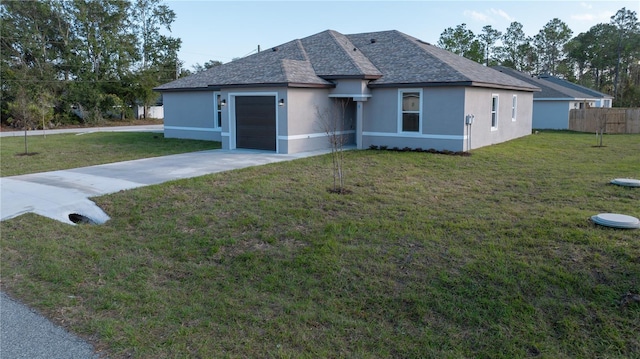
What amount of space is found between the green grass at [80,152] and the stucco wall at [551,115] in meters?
22.3

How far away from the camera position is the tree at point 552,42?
5688 cm

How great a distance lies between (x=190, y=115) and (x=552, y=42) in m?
51.5

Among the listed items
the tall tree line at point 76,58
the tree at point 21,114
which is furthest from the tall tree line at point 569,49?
the tree at point 21,114

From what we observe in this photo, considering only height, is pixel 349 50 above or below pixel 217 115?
above

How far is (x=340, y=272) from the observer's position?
5.82 metres

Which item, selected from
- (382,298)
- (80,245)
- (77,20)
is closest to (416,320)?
(382,298)

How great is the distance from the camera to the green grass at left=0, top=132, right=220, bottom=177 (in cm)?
1320

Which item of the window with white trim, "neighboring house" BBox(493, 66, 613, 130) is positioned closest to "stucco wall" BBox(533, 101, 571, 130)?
"neighboring house" BBox(493, 66, 613, 130)

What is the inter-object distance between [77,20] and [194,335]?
4070 cm

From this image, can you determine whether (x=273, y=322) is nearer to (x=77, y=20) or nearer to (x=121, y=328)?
(x=121, y=328)

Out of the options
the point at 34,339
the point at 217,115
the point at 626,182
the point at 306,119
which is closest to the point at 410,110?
the point at 306,119

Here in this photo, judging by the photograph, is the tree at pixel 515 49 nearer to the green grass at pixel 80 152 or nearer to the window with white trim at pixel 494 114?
the window with white trim at pixel 494 114

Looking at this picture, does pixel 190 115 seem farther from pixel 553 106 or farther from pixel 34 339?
pixel 553 106

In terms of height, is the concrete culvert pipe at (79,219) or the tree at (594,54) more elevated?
the tree at (594,54)
